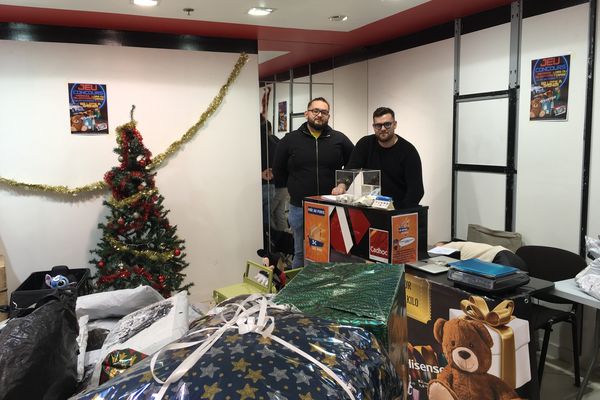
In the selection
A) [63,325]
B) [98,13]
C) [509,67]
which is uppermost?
[98,13]

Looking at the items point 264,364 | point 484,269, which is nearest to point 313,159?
point 484,269

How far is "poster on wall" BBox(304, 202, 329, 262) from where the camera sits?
9.23 feet

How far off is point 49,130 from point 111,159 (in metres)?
0.54

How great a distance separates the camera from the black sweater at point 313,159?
4.10 m

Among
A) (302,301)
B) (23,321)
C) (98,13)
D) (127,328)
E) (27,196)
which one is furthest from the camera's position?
(27,196)

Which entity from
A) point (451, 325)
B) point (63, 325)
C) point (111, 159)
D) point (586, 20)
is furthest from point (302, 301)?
point (111, 159)

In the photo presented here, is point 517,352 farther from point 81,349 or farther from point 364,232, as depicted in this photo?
point 81,349

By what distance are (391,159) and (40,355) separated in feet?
8.76

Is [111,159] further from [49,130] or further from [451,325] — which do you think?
[451,325]

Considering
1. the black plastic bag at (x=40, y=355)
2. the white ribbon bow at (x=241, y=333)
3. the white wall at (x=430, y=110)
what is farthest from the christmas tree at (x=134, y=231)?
the white ribbon bow at (x=241, y=333)

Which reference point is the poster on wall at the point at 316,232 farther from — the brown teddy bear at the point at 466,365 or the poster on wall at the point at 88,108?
the poster on wall at the point at 88,108

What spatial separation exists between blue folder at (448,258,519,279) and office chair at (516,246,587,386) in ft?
3.25

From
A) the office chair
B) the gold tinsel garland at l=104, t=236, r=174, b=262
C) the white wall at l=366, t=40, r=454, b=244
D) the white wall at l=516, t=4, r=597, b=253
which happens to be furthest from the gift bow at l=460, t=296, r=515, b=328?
the gold tinsel garland at l=104, t=236, r=174, b=262

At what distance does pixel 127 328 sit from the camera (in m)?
1.31
